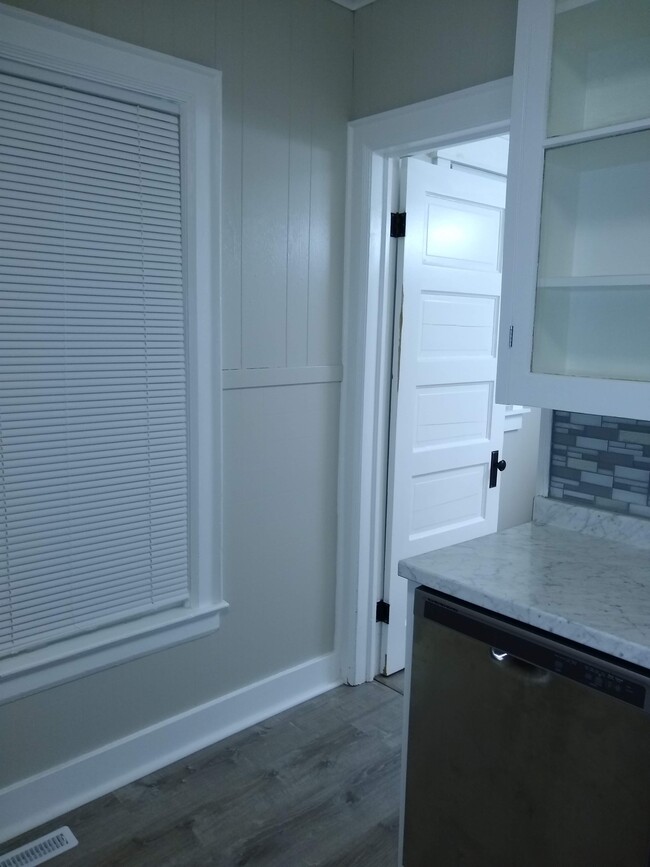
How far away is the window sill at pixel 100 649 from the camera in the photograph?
197 centimetres

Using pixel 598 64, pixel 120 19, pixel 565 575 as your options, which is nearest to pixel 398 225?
pixel 598 64

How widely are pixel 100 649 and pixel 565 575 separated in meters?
1.41

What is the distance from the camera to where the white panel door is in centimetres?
271

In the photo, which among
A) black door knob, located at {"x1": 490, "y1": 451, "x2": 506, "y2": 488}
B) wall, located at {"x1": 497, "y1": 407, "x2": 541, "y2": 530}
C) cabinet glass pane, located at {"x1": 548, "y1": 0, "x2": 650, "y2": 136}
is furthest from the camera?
wall, located at {"x1": 497, "y1": 407, "x2": 541, "y2": 530}

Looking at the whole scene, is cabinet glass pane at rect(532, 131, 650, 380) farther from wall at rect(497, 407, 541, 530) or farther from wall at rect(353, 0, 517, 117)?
wall at rect(497, 407, 541, 530)

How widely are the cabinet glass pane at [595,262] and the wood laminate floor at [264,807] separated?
148 cm

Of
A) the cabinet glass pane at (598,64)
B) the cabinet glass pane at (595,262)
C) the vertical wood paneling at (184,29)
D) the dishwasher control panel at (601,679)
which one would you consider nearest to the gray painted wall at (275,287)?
the vertical wood paneling at (184,29)

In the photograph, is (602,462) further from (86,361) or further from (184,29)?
(184,29)

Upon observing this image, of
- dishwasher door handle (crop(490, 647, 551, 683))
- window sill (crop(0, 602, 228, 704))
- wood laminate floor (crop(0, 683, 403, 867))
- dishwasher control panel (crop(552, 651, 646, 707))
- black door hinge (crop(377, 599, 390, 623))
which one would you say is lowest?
wood laminate floor (crop(0, 683, 403, 867))

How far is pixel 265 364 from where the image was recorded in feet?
8.05

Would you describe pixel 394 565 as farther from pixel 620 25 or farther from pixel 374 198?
pixel 620 25

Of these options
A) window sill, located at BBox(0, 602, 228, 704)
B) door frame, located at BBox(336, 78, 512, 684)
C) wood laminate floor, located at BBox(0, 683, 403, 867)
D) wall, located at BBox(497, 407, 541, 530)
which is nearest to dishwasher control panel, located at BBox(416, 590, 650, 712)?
wood laminate floor, located at BBox(0, 683, 403, 867)

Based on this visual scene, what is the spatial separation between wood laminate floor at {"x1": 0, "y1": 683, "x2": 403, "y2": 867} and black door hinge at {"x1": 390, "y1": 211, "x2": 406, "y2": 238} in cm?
188

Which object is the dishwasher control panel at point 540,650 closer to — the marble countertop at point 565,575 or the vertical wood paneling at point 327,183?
the marble countertop at point 565,575
